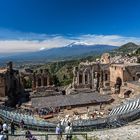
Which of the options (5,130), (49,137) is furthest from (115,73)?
(5,130)

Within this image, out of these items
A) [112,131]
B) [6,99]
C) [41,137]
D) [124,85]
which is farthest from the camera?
[124,85]

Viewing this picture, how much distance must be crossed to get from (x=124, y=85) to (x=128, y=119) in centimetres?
2376

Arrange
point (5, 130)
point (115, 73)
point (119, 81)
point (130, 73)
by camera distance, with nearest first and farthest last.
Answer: point (5, 130)
point (130, 73)
point (119, 81)
point (115, 73)

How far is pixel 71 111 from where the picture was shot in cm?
4553

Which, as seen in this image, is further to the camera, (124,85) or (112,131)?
(124,85)

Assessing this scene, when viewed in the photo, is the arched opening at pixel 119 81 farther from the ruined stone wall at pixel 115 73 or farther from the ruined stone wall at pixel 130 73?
the ruined stone wall at pixel 130 73

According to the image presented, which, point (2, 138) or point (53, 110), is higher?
point (2, 138)

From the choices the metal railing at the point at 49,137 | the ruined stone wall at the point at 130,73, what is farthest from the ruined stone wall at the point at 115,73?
the metal railing at the point at 49,137

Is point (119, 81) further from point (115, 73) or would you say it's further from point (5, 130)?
point (5, 130)

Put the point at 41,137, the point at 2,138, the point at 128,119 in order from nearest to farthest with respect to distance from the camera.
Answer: the point at 2,138 < the point at 41,137 < the point at 128,119

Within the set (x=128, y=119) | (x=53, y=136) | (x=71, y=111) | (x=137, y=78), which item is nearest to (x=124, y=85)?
(x=137, y=78)

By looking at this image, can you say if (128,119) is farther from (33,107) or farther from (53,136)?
(33,107)

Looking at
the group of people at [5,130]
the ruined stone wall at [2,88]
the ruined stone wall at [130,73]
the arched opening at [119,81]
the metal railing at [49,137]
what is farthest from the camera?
the arched opening at [119,81]

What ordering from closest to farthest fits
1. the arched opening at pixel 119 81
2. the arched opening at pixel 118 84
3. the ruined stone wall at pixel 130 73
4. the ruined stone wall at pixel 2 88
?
1. the ruined stone wall at pixel 2 88
2. the arched opening at pixel 118 84
3. the ruined stone wall at pixel 130 73
4. the arched opening at pixel 119 81
